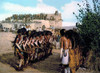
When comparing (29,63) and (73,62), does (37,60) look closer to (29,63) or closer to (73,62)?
(29,63)

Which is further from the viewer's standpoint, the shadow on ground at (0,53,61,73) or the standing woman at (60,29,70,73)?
the shadow on ground at (0,53,61,73)

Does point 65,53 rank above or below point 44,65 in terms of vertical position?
above

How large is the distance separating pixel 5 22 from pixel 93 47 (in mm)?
54286

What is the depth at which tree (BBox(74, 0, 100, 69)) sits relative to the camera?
9.55 m

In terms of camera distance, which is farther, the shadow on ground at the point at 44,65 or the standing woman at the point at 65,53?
the shadow on ground at the point at 44,65

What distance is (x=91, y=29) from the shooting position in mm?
9805

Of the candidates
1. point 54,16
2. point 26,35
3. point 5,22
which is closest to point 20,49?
point 26,35

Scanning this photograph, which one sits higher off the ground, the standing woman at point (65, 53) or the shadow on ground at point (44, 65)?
the standing woman at point (65, 53)

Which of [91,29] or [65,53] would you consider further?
[91,29]

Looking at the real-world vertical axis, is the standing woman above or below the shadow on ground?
above

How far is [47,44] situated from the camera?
13625mm

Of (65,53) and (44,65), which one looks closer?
(65,53)

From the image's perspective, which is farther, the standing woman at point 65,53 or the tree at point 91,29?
the tree at point 91,29

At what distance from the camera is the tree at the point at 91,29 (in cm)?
955
